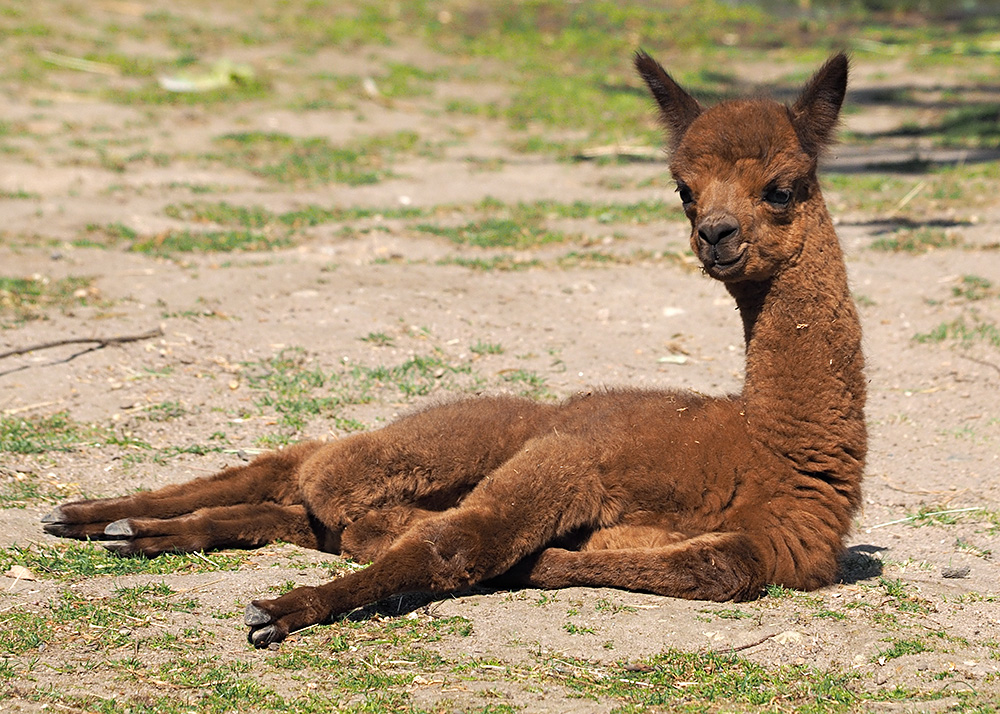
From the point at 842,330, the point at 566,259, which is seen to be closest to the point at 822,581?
the point at 842,330

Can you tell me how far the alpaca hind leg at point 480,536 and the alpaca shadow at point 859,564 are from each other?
113 centimetres

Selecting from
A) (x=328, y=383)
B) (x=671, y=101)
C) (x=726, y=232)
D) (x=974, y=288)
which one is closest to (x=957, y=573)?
(x=726, y=232)

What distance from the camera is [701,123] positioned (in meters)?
5.12

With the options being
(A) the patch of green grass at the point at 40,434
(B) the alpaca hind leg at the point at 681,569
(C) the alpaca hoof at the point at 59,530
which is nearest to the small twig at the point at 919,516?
(B) the alpaca hind leg at the point at 681,569

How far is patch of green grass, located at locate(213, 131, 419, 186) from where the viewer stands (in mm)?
13883

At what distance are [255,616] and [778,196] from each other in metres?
2.70

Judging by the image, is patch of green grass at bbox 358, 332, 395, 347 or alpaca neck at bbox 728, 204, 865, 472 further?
patch of green grass at bbox 358, 332, 395, 347

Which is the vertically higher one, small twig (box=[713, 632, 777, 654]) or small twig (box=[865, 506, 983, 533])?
small twig (box=[713, 632, 777, 654])

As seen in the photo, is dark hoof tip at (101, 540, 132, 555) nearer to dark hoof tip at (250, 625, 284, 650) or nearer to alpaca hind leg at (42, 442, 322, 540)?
alpaca hind leg at (42, 442, 322, 540)

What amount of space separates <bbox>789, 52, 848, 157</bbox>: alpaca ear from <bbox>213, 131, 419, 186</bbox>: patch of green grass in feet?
29.5

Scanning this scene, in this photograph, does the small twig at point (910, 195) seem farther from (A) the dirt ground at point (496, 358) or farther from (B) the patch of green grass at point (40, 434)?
(B) the patch of green grass at point (40, 434)

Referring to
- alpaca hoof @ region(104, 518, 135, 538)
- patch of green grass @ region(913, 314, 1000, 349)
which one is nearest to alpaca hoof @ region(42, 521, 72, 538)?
alpaca hoof @ region(104, 518, 135, 538)

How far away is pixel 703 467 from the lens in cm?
502

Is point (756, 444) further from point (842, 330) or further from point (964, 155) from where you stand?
point (964, 155)
